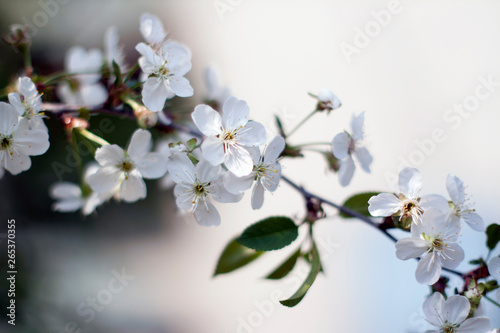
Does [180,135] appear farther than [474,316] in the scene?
Yes

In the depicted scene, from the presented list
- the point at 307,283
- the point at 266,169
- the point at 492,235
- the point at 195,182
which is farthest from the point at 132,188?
the point at 492,235

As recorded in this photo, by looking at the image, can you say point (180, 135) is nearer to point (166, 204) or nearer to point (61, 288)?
point (61, 288)

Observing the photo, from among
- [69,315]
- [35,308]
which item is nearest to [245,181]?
[35,308]

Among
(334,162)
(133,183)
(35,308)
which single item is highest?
(334,162)

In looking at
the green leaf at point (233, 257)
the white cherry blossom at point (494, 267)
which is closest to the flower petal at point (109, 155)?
the green leaf at point (233, 257)

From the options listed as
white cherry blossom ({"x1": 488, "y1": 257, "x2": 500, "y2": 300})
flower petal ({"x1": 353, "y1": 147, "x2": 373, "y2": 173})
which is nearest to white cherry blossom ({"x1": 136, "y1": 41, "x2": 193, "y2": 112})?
flower petal ({"x1": 353, "y1": 147, "x2": 373, "y2": 173})

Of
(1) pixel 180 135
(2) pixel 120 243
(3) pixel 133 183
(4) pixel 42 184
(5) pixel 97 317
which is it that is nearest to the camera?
(3) pixel 133 183

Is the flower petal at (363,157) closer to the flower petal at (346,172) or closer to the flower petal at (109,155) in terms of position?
the flower petal at (346,172)
